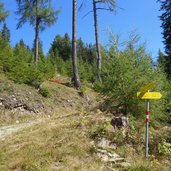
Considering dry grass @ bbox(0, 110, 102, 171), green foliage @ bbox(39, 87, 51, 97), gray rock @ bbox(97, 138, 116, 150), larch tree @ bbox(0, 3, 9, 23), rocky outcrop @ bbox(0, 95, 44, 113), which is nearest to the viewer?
dry grass @ bbox(0, 110, 102, 171)

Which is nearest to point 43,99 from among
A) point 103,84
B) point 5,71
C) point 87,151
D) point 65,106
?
point 65,106

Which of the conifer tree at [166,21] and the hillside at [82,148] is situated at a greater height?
the conifer tree at [166,21]

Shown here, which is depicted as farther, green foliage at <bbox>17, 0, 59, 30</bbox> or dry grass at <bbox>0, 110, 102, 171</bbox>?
green foliage at <bbox>17, 0, 59, 30</bbox>

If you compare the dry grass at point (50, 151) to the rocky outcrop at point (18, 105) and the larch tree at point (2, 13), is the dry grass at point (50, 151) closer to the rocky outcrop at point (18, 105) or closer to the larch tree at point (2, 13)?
the rocky outcrop at point (18, 105)

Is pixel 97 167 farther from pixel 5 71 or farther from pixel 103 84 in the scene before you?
pixel 5 71

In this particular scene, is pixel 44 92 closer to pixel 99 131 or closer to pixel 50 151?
pixel 99 131

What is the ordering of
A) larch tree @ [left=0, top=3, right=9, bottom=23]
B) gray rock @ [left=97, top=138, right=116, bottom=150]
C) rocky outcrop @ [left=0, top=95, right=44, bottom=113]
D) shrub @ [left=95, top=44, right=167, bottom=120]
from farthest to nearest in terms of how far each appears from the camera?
larch tree @ [left=0, top=3, right=9, bottom=23]
rocky outcrop @ [left=0, top=95, right=44, bottom=113]
shrub @ [left=95, top=44, right=167, bottom=120]
gray rock @ [left=97, top=138, right=116, bottom=150]

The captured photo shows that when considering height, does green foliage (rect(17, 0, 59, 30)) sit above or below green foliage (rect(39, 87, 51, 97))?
above

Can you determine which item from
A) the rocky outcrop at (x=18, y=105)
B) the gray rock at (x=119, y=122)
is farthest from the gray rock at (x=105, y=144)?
the rocky outcrop at (x=18, y=105)

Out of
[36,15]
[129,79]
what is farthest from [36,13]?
[129,79]

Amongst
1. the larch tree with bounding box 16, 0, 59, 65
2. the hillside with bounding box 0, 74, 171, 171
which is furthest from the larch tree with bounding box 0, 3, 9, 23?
the hillside with bounding box 0, 74, 171, 171

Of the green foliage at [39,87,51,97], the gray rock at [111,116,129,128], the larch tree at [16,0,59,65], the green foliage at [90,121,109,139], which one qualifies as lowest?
the green foliage at [90,121,109,139]

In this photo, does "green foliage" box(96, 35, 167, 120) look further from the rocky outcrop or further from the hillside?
the rocky outcrop

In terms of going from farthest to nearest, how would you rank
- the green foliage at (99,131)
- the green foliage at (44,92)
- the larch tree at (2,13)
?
the larch tree at (2,13) → the green foliage at (44,92) → the green foliage at (99,131)
